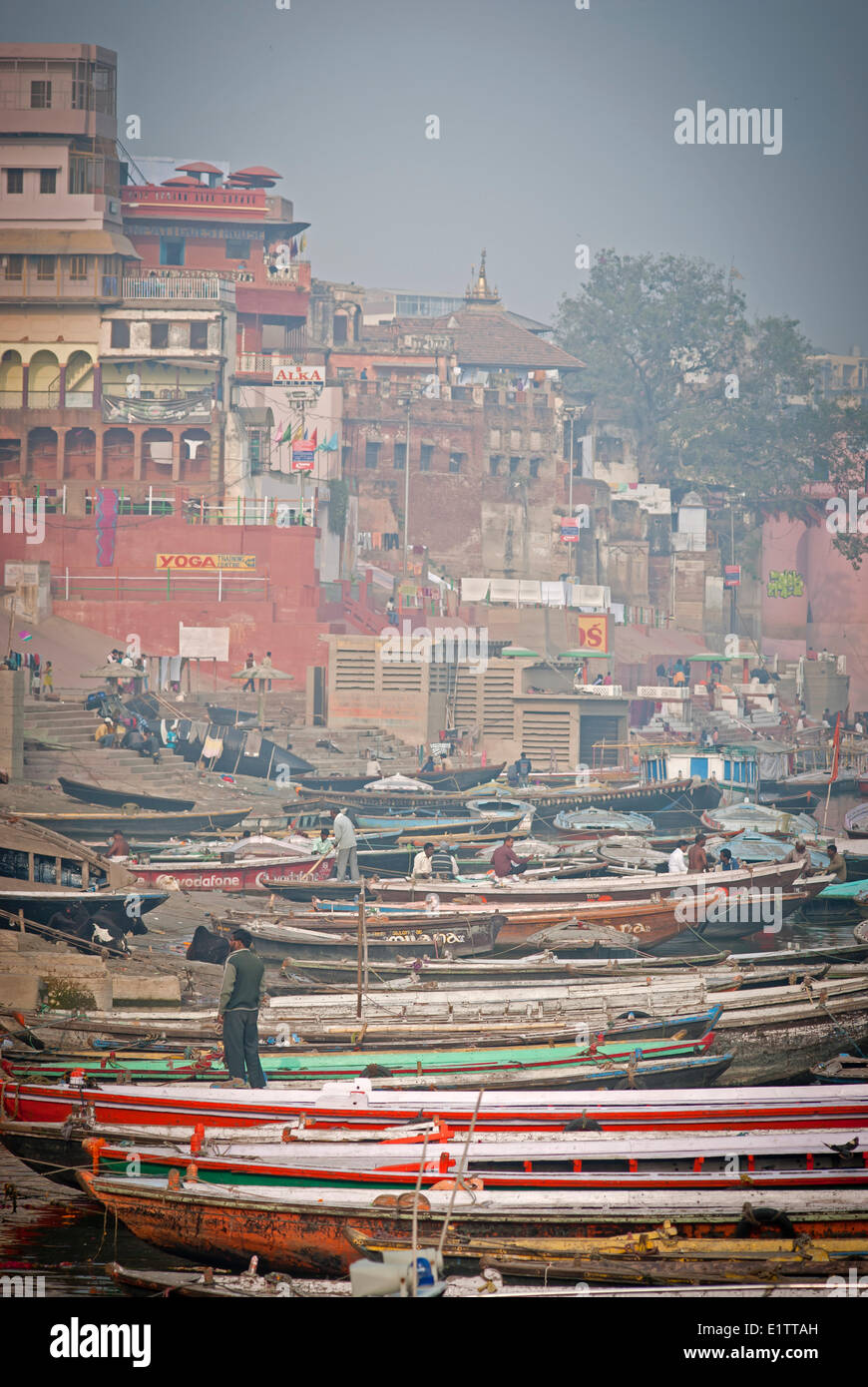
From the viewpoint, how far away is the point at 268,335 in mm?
50094

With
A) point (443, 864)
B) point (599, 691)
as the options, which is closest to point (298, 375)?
point (599, 691)

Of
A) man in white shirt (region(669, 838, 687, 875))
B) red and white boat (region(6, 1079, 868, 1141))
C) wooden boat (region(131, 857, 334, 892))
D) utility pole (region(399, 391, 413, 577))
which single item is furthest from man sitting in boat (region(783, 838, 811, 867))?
utility pole (region(399, 391, 413, 577))

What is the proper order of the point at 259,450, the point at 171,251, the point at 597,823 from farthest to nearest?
the point at 171,251, the point at 259,450, the point at 597,823

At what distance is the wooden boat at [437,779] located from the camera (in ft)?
96.8

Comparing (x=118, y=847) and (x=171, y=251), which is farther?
(x=171, y=251)

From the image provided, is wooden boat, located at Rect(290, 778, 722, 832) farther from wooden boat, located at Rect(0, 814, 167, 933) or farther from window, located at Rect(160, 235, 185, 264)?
window, located at Rect(160, 235, 185, 264)

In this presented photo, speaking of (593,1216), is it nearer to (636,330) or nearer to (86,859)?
(86,859)

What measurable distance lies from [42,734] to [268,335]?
1011 inches

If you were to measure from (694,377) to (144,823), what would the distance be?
52617 millimetres

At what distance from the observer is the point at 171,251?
166 ft

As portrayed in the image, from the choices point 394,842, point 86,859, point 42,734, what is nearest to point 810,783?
point 394,842

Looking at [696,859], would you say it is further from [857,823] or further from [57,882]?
[57,882]

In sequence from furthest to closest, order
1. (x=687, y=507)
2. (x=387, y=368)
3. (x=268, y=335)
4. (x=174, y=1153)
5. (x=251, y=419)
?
(x=687, y=507)
(x=387, y=368)
(x=268, y=335)
(x=251, y=419)
(x=174, y=1153)

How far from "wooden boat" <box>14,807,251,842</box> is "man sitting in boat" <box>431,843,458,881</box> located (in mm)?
3421
